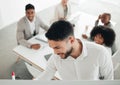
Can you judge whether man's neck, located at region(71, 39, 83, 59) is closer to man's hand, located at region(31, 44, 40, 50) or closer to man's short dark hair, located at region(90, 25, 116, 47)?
man's short dark hair, located at region(90, 25, 116, 47)

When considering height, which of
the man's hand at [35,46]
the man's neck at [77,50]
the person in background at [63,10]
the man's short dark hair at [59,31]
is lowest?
the man's hand at [35,46]

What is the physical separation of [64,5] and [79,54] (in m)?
2.07

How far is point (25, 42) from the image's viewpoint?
251cm

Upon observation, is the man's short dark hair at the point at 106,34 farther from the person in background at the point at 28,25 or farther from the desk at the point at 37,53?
the person in background at the point at 28,25

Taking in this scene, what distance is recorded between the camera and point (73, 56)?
1.44 metres

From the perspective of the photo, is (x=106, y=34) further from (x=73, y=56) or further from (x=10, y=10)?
(x=10, y=10)

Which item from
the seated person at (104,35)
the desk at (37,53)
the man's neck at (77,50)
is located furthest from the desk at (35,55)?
the man's neck at (77,50)

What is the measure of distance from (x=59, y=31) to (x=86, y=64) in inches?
13.3

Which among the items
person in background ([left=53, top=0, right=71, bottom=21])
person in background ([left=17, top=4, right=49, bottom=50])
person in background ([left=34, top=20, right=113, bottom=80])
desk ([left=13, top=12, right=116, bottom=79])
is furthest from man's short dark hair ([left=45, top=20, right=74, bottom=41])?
person in background ([left=53, top=0, right=71, bottom=21])

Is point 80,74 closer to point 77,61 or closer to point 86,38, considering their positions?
point 77,61

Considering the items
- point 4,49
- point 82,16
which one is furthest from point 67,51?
point 4,49

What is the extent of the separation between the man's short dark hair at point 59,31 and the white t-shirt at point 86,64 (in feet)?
0.54

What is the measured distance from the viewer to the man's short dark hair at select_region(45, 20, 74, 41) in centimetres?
131

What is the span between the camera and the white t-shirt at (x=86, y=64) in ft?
4.70
